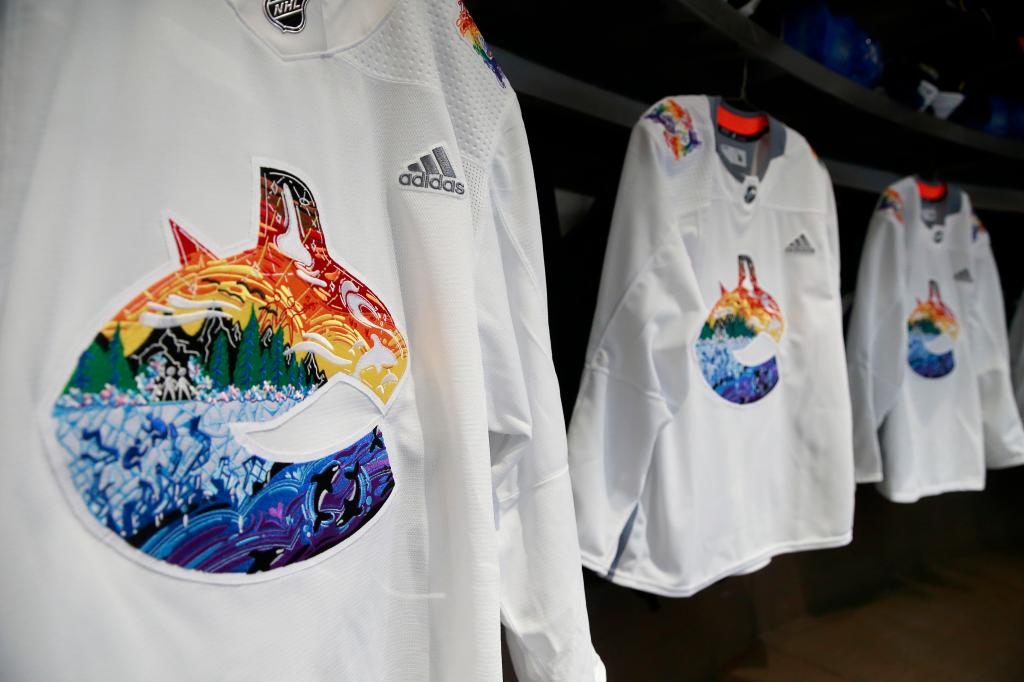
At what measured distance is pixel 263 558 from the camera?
16.9 inches

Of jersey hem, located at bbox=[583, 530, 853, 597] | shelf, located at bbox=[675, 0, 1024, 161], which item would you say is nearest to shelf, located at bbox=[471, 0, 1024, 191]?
shelf, located at bbox=[675, 0, 1024, 161]

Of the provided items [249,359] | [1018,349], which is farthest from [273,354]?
[1018,349]

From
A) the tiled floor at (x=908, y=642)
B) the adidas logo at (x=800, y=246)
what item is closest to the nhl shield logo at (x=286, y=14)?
the adidas logo at (x=800, y=246)

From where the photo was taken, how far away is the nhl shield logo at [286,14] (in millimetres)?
458

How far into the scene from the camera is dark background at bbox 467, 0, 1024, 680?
90cm

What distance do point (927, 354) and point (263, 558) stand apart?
55.4 inches

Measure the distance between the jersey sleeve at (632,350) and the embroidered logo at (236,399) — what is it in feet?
1.17

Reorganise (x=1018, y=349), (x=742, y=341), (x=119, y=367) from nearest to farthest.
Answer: (x=119, y=367), (x=742, y=341), (x=1018, y=349)

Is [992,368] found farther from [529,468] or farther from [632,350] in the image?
[529,468]

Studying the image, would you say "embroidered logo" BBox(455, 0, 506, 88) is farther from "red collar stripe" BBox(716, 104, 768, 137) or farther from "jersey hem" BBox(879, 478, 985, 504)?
"jersey hem" BBox(879, 478, 985, 504)

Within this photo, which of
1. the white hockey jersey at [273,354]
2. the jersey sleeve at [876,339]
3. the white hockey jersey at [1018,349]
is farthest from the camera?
the white hockey jersey at [1018,349]

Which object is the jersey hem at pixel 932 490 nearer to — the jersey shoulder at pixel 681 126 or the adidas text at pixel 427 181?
the jersey shoulder at pixel 681 126

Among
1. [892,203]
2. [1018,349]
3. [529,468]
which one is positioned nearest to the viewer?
[529,468]

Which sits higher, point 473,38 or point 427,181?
point 473,38
